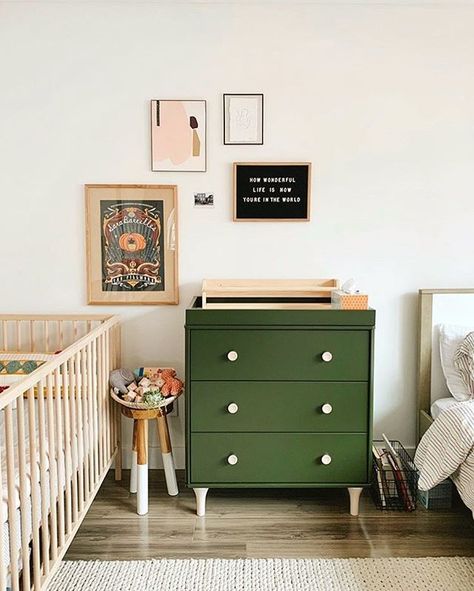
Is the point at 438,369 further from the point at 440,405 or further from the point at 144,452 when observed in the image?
the point at 144,452

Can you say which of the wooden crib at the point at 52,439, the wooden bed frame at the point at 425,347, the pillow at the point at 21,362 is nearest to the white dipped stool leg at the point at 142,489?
the wooden crib at the point at 52,439

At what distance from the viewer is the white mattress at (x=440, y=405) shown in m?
2.92

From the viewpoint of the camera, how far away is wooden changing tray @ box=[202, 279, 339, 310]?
9.72 feet

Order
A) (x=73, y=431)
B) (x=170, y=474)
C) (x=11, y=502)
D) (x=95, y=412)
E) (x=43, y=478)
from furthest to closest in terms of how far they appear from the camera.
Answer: (x=170, y=474), (x=95, y=412), (x=73, y=431), (x=43, y=478), (x=11, y=502)

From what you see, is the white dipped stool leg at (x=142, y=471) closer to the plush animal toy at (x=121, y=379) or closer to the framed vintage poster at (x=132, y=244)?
the plush animal toy at (x=121, y=379)

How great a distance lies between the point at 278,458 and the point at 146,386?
68cm

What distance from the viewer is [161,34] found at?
3.02 m

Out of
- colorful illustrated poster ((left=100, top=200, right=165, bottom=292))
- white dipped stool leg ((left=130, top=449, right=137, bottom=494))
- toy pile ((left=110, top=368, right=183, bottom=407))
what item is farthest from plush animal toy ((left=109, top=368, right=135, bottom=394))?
colorful illustrated poster ((left=100, top=200, right=165, bottom=292))

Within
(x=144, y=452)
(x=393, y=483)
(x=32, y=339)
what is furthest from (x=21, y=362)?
(x=393, y=483)

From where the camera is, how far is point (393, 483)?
9.28 feet

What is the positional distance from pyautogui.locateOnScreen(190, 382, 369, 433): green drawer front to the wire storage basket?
29 cm

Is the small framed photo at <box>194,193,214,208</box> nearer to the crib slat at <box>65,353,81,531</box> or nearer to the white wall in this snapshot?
the white wall

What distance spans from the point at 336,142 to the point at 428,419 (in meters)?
1.45

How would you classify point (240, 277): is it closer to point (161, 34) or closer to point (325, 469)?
point (325, 469)
